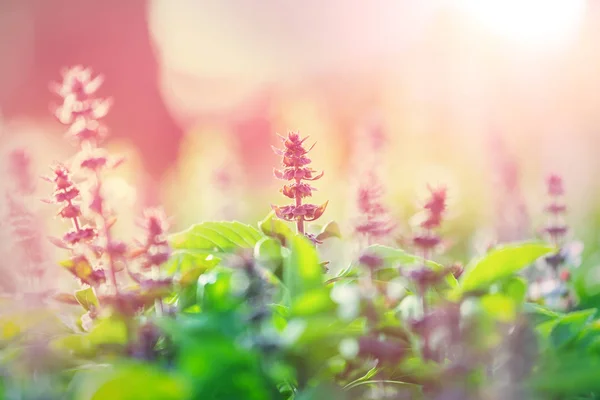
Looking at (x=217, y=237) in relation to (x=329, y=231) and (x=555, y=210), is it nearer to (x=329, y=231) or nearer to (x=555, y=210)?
(x=329, y=231)

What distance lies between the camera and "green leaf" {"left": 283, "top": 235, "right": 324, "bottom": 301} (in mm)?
904

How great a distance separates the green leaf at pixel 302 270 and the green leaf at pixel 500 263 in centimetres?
19

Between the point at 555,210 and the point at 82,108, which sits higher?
the point at 82,108

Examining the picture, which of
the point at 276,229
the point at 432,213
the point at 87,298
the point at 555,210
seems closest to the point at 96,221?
the point at 87,298

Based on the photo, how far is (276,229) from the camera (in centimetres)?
115

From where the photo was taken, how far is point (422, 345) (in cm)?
89

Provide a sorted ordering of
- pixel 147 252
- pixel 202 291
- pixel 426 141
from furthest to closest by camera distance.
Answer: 1. pixel 426 141
2. pixel 147 252
3. pixel 202 291

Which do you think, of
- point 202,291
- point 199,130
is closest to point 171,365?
point 202,291

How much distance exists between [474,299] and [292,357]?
0.23m

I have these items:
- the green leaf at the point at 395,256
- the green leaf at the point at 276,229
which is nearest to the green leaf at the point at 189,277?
the green leaf at the point at 276,229

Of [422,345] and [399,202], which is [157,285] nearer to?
[422,345]

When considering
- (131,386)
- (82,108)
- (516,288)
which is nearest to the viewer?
(131,386)

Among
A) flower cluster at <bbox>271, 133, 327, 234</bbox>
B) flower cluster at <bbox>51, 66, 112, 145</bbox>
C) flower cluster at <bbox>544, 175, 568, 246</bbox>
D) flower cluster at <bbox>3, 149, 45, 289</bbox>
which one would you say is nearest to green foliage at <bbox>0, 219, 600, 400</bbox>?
flower cluster at <bbox>271, 133, 327, 234</bbox>

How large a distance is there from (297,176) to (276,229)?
95 millimetres
